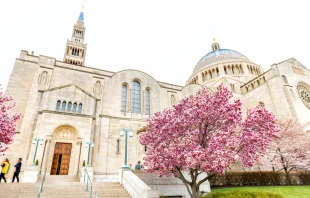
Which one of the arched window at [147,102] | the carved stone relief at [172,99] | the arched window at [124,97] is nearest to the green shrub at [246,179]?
the arched window at [147,102]

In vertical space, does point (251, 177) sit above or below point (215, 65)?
below

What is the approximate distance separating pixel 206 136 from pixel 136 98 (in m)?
17.7

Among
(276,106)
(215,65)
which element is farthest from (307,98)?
(215,65)

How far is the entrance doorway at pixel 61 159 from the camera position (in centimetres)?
1838

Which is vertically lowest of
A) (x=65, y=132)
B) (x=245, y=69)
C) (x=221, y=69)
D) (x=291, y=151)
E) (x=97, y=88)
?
(x=291, y=151)

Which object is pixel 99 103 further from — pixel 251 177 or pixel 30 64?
pixel 251 177

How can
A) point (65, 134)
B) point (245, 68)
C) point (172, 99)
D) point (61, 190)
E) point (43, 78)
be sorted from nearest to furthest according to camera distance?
point (61, 190), point (65, 134), point (43, 78), point (172, 99), point (245, 68)

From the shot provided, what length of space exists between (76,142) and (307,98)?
3903 centimetres

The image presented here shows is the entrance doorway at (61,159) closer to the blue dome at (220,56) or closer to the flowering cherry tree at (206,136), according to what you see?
the flowering cherry tree at (206,136)

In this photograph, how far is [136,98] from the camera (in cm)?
2708

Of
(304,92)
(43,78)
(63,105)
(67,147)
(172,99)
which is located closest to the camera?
(67,147)

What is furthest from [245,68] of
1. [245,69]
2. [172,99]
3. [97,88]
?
[97,88]

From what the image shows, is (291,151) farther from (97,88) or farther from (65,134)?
(65,134)

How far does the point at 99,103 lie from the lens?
2352cm
